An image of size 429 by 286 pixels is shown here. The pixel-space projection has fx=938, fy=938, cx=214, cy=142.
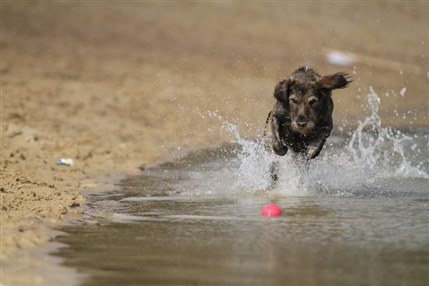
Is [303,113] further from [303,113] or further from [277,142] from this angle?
[277,142]

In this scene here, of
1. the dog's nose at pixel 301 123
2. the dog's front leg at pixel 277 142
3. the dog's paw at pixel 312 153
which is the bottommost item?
the dog's paw at pixel 312 153

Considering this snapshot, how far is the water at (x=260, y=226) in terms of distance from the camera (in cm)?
592

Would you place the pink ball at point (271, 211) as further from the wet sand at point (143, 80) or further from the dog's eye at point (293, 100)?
the dog's eye at point (293, 100)

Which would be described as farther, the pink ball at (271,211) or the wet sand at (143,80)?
the wet sand at (143,80)

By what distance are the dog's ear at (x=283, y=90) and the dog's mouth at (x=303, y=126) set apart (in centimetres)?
36

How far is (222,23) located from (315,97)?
17547 millimetres

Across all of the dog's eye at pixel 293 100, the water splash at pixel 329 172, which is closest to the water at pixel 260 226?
the water splash at pixel 329 172

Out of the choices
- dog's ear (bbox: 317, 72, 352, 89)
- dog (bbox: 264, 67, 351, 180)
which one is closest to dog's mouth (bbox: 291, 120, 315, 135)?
dog (bbox: 264, 67, 351, 180)

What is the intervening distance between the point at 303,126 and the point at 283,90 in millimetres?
505

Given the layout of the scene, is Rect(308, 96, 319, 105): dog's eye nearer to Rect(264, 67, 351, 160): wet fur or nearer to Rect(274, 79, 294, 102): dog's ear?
Rect(264, 67, 351, 160): wet fur

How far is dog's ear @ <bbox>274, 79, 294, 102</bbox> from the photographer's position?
985cm

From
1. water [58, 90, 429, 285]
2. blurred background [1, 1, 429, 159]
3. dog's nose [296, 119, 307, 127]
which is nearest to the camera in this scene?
water [58, 90, 429, 285]

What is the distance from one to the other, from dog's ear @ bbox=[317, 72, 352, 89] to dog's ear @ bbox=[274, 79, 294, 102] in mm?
315

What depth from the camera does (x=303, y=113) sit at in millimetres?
→ 9656
